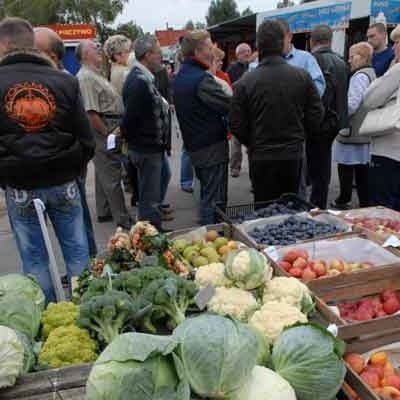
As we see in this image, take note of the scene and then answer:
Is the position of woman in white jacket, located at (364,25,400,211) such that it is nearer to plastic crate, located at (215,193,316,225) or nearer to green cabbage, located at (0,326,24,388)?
plastic crate, located at (215,193,316,225)

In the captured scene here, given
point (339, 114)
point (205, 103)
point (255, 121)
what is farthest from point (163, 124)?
point (339, 114)

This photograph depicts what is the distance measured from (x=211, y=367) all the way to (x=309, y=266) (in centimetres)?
151

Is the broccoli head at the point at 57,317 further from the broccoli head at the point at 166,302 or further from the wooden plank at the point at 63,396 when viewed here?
the wooden plank at the point at 63,396

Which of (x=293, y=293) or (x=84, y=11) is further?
(x=84, y=11)

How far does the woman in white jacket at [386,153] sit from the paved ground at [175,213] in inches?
76.6

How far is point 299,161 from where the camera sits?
3742mm

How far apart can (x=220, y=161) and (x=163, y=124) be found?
2.07 ft

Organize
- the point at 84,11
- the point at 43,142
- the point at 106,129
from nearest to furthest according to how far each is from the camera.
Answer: the point at 43,142, the point at 106,129, the point at 84,11

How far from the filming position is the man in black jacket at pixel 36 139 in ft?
8.25

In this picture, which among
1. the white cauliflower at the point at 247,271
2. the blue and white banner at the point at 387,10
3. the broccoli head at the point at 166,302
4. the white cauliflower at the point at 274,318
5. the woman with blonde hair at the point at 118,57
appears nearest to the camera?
the white cauliflower at the point at 274,318

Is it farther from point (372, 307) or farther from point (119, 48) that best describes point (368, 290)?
point (119, 48)

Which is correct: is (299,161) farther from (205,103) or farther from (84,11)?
(84,11)

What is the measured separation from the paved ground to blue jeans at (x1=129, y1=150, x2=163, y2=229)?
584 millimetres

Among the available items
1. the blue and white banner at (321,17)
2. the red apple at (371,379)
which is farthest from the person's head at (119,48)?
the blue and white banner at (321,17)
